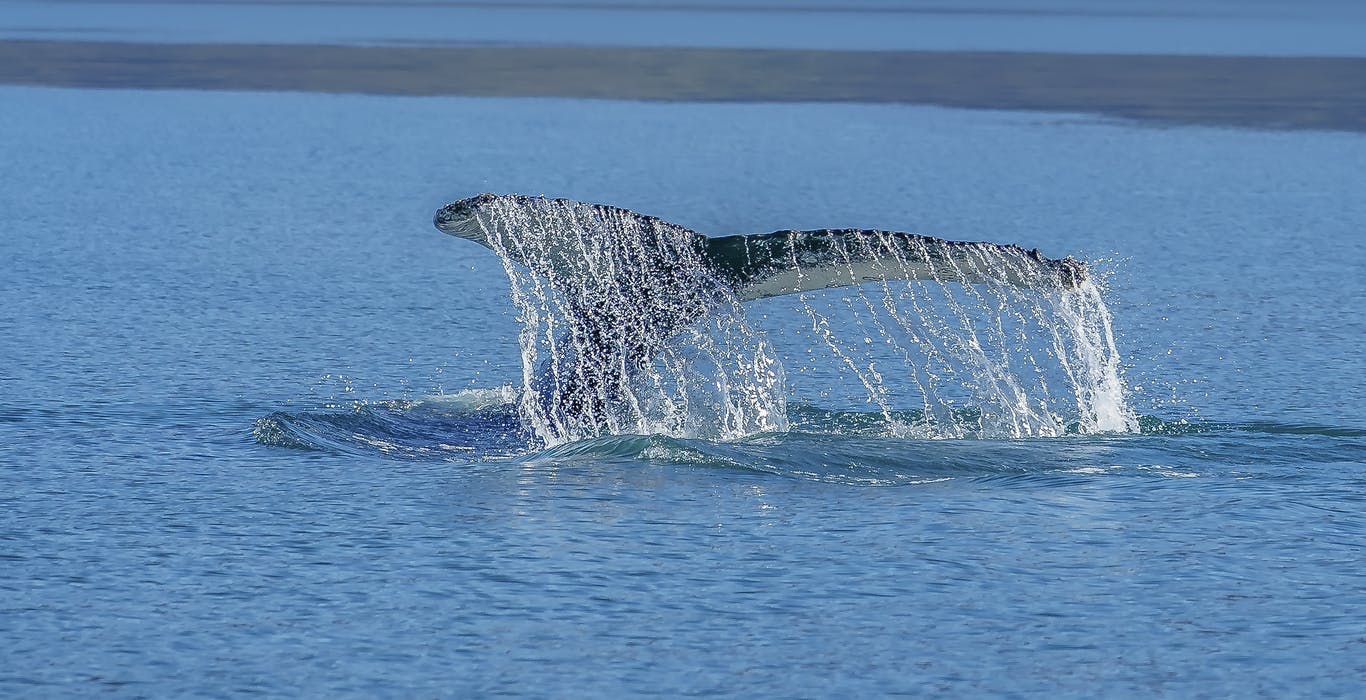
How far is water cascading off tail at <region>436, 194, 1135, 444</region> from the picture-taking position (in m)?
10.7

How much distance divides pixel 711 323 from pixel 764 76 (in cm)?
3589

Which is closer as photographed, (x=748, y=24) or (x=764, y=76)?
(x=764, y=76)

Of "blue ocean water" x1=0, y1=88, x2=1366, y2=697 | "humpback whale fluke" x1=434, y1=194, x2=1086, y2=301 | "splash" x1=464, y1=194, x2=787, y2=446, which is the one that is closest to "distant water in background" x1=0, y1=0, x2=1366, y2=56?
"blue ocean water" x1=0, y1=88, x2=1366, y2=697

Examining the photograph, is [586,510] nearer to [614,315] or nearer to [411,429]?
[614,315]

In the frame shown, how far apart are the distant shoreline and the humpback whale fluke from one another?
27.0 metres

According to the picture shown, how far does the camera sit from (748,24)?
7519 cm

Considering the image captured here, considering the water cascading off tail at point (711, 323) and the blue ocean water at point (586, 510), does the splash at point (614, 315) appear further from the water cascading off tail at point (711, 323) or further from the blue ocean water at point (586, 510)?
the blue ocean water at point (586, 510)

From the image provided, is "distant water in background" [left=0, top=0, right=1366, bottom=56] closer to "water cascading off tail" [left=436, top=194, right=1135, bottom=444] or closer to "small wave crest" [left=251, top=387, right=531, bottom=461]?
"water cascading off tail" [left=436, top=194, right=1135, bottom=444]

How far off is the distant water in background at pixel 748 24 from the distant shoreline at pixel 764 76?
380 cm

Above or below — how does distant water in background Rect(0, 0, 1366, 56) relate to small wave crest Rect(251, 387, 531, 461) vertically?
above

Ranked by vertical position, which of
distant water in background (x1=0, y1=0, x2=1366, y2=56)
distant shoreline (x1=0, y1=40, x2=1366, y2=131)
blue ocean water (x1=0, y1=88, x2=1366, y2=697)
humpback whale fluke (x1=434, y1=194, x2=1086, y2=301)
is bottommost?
blue ocean water (x1=0, y1=88, x2=1366, y2=697)

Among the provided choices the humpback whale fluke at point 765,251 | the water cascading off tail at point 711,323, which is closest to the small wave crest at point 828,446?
the water cascading off tail at point 711,323

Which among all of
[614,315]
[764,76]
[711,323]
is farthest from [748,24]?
[614,315]

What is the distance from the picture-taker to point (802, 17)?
81.1 m
